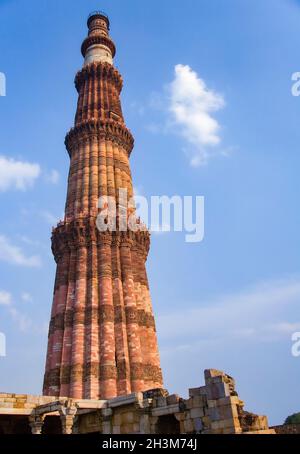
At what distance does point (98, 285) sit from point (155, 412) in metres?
11.9

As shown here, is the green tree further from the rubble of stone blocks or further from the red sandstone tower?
the rubble of stone blocks

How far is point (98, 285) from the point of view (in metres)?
24.9

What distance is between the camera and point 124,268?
85.6 ft

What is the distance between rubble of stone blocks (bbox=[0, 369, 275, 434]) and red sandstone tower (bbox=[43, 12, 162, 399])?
257 inches

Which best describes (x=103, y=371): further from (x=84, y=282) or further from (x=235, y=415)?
(x=235, y=415)

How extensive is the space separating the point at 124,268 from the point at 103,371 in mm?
6303

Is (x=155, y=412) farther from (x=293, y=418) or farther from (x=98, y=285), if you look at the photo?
(x=293, y=418)

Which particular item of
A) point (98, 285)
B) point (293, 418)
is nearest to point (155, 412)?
point (98, 285)

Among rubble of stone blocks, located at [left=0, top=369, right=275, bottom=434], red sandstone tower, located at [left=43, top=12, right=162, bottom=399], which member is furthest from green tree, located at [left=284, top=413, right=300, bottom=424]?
rubble of stone blocks, located at [left=0, top=369, right=275, bottom=434]

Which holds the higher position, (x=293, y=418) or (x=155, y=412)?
(x=155, y=412)

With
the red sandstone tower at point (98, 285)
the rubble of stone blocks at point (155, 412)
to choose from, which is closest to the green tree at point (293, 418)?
the red sandstone tower at point (98, 285)

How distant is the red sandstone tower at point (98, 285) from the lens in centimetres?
2225

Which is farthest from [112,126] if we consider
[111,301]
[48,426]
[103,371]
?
[48,426]

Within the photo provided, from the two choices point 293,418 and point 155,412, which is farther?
point 293,418
